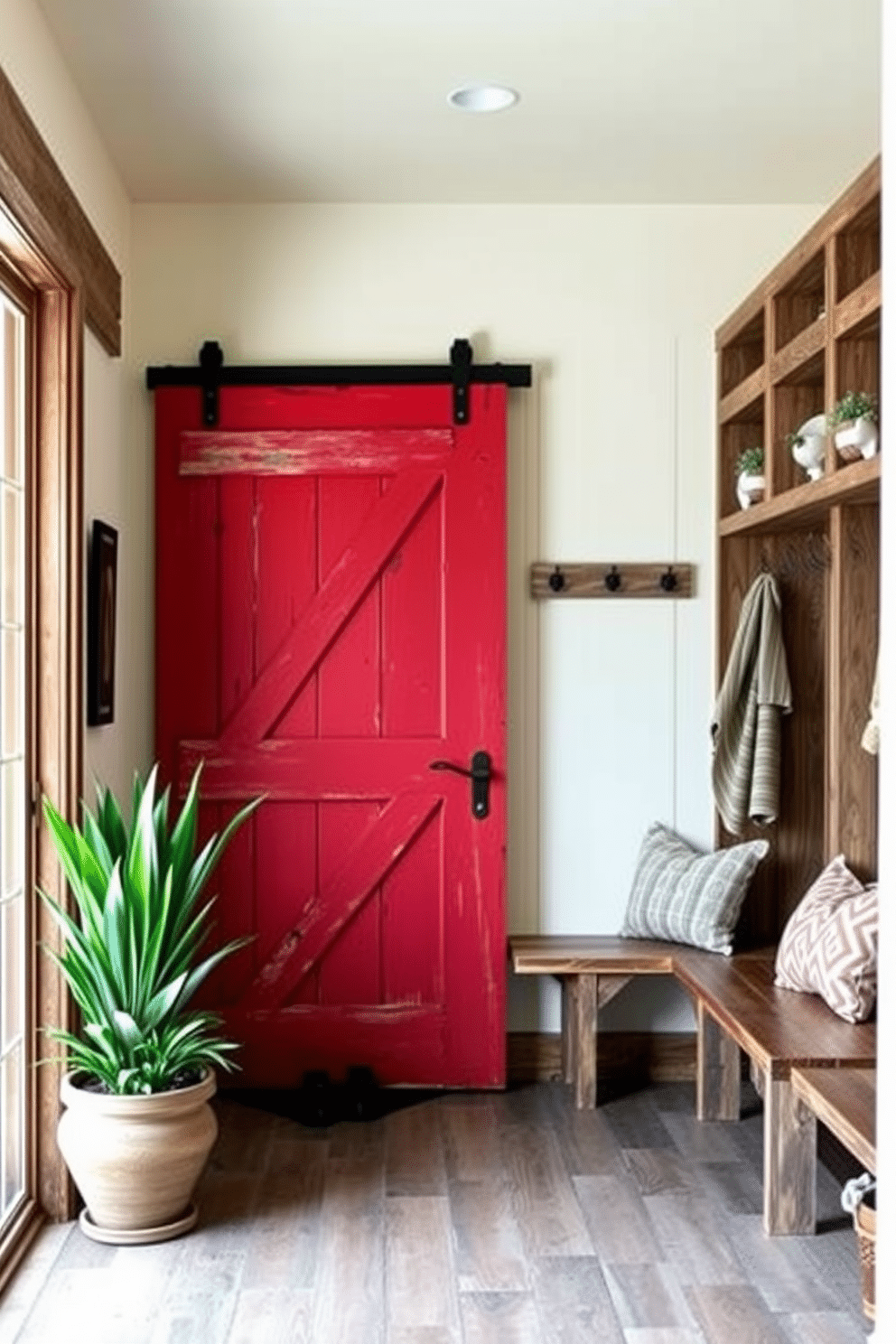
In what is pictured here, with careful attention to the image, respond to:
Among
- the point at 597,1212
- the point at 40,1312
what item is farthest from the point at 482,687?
the point at 40,1312

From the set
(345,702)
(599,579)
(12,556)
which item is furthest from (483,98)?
(345,702)

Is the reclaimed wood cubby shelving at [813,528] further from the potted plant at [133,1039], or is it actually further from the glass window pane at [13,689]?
the glass window pane at [13,689]

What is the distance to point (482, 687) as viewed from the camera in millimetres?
4352

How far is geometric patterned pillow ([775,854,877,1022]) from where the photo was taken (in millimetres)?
3322

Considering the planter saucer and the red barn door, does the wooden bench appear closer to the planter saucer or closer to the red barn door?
the red barn door

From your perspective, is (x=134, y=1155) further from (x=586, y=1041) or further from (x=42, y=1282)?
(x=586, y=1041)

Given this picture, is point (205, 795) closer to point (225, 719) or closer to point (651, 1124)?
point (225, 719)

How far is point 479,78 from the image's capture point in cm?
348

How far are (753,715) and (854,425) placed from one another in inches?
47.7

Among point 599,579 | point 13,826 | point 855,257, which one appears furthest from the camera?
point 599,579

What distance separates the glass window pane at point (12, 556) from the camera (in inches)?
128

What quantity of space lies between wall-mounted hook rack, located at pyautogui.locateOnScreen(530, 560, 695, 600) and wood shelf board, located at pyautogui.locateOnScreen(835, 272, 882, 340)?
1207mm

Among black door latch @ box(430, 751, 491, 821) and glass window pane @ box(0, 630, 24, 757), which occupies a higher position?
glass window pane @ box(0, 630, 24, 757)

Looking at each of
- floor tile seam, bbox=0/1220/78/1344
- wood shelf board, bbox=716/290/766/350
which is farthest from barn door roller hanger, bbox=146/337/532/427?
floor tile seam, bbox=0/1220/78/1344
